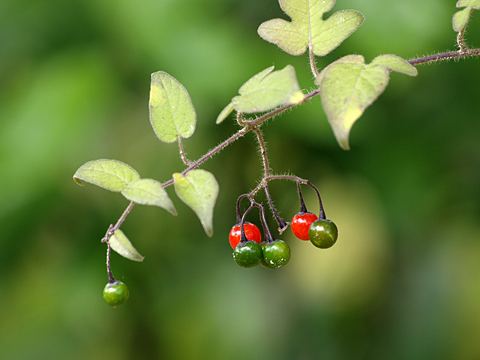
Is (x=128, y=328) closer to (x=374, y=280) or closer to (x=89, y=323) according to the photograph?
(x=89, y=323)

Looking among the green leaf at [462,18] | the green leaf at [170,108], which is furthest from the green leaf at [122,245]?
the green leaf at [462,18]

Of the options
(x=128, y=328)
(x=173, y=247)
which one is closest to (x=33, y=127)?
(x=173, y=247)

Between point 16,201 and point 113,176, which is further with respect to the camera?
point 16,201

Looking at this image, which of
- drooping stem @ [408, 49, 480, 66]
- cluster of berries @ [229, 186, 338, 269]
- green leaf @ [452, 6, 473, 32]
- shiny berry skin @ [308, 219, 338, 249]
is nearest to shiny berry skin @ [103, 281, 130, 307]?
cluster of berries @ [229, 186, 338, 269]

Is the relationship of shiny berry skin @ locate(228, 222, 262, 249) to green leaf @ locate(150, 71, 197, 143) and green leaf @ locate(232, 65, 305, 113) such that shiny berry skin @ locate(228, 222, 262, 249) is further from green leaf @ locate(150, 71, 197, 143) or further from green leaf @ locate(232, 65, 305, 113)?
green leaf @ locate(232, 65, 305, 113)

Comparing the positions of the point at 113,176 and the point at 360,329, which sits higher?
the point at 113,176

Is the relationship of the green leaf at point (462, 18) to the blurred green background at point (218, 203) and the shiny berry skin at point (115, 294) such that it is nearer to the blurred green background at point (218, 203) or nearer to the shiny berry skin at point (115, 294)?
the shiny berry skin at point (115, 294)

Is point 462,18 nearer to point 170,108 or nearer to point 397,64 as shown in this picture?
point 397,64
